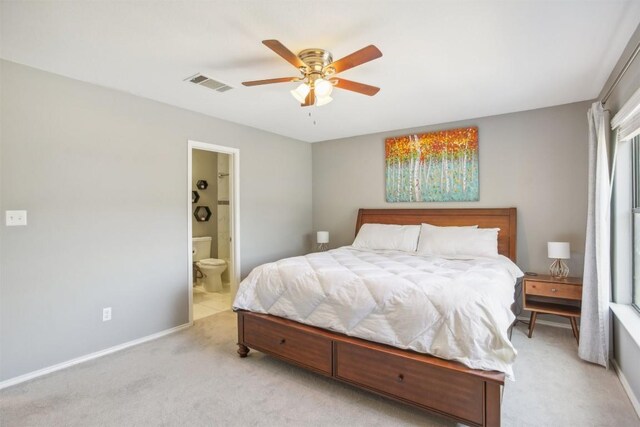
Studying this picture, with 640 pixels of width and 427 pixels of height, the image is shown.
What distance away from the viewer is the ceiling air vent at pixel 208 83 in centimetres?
269

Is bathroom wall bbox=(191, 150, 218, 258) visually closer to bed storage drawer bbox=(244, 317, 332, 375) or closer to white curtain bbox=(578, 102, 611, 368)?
bed storage drawer bbox=(244, 317, 332, 375)

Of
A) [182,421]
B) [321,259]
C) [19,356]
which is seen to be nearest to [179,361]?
[182,421]

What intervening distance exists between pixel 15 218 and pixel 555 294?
4.62m

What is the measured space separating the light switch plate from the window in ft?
15.2

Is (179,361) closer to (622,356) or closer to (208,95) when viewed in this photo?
(208,95)

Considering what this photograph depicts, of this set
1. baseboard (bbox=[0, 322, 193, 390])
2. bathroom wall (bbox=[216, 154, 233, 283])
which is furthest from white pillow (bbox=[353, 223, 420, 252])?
bathroom wall (bbox=[216, 154, 233, 283])

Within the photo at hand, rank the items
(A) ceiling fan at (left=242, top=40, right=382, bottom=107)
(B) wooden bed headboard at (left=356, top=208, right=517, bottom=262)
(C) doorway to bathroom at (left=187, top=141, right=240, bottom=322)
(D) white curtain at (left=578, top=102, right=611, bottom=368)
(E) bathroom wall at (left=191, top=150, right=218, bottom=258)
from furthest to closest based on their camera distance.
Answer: (E) bathroom wall at (left=191, top=150, right=218, bottom=258)
(C) doorway to bathroom at (left=187, top=141, right=240, bottom=322)
(B) wooden bed headboard at (left=356, top=208, right=517, bottom=262)
(D) white curtain at (left=578, top=102, right=611, bottom=368)
(A) ceiling fan at (left=242, top=40, right=382, bottom=107)

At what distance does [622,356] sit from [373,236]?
248 cm

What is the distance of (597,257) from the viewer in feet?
8.30

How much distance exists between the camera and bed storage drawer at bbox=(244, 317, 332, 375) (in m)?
2.26

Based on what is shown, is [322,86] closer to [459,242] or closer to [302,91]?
[302,91]

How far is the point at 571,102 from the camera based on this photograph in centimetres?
336

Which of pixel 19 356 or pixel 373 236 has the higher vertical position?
pixel 373 236

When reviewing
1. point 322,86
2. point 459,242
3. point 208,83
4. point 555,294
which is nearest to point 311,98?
point 322,86
